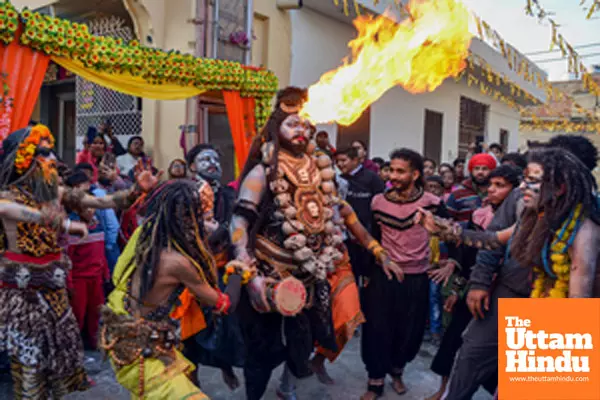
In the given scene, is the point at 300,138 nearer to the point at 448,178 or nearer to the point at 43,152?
the point at 43,152

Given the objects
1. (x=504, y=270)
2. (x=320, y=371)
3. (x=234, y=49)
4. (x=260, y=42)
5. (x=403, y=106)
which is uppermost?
(x=260, y=42)

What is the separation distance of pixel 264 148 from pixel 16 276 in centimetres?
185

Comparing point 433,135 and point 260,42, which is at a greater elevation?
point 260,42

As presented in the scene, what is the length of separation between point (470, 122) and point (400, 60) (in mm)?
13842

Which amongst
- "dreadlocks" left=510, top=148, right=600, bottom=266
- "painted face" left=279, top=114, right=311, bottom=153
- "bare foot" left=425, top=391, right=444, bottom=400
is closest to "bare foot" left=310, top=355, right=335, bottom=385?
"bare foot" left=425, top=391, right=444, bottom=400

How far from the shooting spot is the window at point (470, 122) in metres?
16.5

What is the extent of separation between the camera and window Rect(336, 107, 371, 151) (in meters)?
11.4

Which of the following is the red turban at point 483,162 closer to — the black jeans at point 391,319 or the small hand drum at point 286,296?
the black jeans at point 391,319

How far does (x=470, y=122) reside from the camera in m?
17.2

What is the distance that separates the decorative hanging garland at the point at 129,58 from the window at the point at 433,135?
23.9ft

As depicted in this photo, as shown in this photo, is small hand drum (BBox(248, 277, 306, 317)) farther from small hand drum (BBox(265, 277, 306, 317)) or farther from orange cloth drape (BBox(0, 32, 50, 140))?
orange cloth drape (BBox(0, 32, 50, 140))

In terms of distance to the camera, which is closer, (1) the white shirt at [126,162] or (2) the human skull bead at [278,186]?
(2) the human skull bead at [278,186]

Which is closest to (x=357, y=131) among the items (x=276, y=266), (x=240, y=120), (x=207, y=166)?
(x=240, y=120)

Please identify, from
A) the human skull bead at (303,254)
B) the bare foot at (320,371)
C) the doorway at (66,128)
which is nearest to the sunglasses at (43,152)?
the human skull bead at (303,254)
